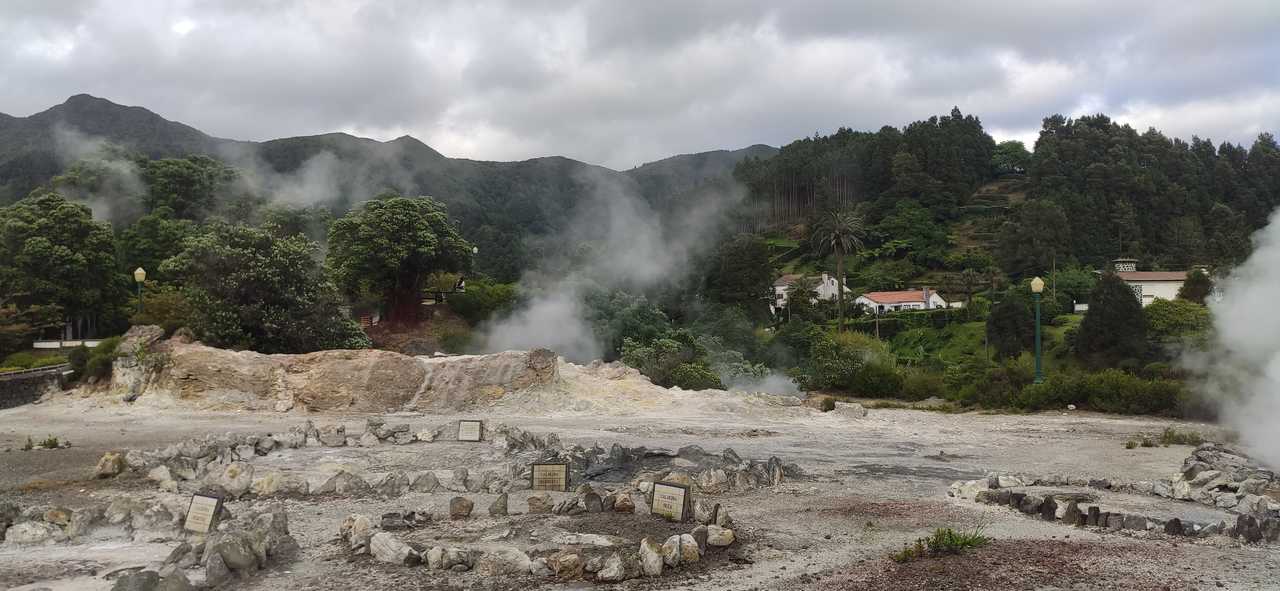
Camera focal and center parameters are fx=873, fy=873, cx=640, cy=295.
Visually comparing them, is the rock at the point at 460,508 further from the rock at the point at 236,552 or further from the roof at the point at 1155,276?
the roof at the point at 1155,276

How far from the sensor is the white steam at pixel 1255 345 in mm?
13430

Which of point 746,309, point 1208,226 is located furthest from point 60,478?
point 1208,226

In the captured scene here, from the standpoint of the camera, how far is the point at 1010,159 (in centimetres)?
9475

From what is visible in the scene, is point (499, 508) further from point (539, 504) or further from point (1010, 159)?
point (1010, 159)

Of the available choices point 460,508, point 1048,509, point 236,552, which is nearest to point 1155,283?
point 1048,509

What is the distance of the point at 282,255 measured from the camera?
24672mm

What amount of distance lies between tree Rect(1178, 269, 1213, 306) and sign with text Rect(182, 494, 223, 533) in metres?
41.4

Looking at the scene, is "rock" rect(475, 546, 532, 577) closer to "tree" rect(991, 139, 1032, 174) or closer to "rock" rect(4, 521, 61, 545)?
"rock" rect(4, 521, 61, 545)

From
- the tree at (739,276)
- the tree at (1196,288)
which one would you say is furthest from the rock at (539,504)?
the tree at (1196,288)

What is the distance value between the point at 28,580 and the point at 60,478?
6.26 meters

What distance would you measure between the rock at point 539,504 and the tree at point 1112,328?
26.8 metres

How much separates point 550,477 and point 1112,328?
1092 inches

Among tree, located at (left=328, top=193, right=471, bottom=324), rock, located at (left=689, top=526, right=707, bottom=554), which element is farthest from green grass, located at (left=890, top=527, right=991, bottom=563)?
tree, located at (left=328, top=193, right=471, bottom=324)

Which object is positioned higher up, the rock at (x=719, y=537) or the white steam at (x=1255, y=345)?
the white steam at (x=1255, y=345)
